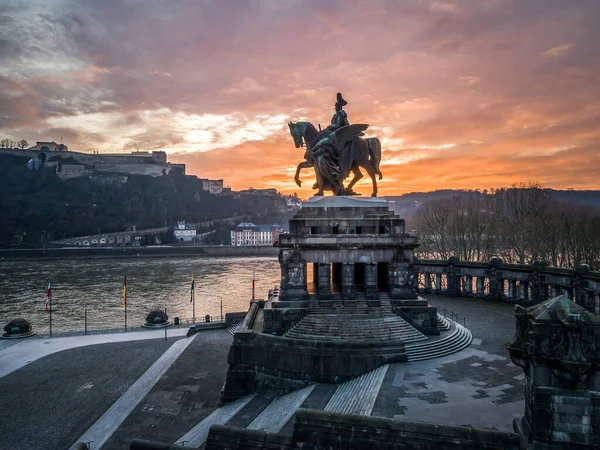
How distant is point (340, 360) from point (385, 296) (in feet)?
24.9

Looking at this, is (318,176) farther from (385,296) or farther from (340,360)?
(340,360)

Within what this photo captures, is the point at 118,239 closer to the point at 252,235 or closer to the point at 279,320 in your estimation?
the point at 252,235

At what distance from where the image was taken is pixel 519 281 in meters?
37.2

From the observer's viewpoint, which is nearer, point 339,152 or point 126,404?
point 126,404

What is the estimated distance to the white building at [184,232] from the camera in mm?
161875

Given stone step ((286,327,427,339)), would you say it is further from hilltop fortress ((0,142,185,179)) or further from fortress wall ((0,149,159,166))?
fortress wall ((0,149,159,166))

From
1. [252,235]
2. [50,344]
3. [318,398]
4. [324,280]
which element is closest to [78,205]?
[252,235]

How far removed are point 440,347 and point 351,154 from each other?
14.2 m

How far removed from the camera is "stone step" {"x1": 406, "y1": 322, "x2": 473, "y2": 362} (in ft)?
70.3

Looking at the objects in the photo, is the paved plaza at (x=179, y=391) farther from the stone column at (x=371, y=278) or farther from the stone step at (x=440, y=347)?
the stone column at (x=371, y=278)

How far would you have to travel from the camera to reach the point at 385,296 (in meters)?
26.6

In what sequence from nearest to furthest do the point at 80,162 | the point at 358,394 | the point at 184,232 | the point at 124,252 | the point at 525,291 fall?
1. the point at 358,394
2. the point at 525,291
3. the point at 124,252
4. the point at 184,232
5. the point at 80,162

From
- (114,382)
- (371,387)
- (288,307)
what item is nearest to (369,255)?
(288,307)

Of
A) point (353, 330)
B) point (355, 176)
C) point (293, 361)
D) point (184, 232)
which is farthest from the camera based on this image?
point (184, 232)
